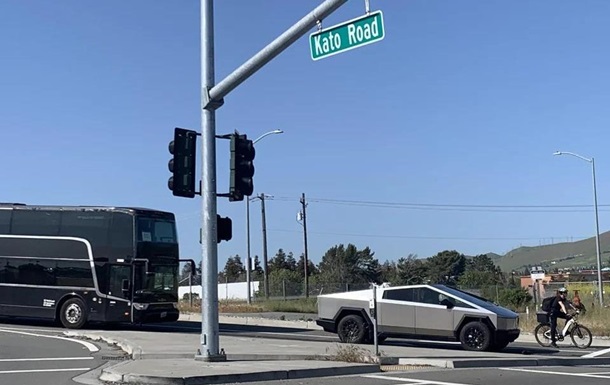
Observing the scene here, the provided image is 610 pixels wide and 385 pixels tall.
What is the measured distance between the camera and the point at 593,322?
2669cm

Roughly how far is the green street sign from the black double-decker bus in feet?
44.6

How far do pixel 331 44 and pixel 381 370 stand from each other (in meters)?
6.46

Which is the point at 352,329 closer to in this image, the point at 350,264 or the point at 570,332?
the point at 570,332

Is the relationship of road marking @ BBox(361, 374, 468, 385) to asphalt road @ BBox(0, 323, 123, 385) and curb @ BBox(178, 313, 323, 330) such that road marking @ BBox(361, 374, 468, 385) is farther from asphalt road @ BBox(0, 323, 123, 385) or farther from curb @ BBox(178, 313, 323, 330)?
curb @ BBox(178, 313, 323, 330)

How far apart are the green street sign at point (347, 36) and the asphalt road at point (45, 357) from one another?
22.0ft

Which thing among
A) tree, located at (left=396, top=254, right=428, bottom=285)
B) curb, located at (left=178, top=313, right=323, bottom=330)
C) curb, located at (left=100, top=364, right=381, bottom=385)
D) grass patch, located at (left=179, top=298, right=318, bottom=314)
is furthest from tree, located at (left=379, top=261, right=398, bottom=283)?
curb, located at (left=100, top=364, right=381, bottom=385)

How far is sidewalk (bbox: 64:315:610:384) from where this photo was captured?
1240 centimetres

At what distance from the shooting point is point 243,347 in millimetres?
17891

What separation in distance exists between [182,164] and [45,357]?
5.63 metres

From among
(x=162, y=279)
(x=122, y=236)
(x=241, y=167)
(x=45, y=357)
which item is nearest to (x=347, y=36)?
(x=241, y=167)

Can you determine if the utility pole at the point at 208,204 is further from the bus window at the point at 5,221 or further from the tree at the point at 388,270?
the tree at the point at 388,270

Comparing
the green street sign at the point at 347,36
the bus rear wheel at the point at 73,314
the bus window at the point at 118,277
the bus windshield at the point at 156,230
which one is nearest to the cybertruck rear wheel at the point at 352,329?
the bus windshield at the point at 156,230

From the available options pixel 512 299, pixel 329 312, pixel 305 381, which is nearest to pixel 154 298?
pixel 329 312

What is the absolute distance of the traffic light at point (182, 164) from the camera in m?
14.1
